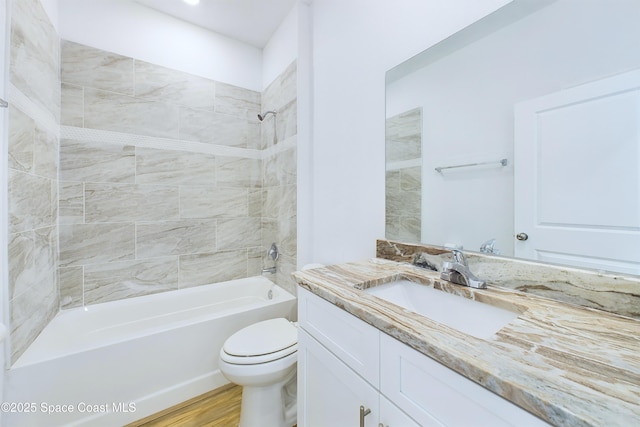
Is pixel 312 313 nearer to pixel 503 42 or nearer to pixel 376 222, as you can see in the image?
pixel 376 222

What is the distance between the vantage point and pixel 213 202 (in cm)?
229

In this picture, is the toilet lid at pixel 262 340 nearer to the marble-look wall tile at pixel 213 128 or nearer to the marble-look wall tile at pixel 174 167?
the marble-look wall tile at pixel 174 167

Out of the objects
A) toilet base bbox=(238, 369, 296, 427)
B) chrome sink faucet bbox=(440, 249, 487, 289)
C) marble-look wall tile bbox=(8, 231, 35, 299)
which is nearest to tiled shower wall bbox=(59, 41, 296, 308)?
marble-look wall tile bbox=(8, 231, 35, 299)

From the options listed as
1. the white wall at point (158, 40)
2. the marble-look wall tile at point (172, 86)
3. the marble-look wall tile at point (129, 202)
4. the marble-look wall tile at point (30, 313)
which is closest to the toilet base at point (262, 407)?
the marble-look wall tile at point (30, 313)

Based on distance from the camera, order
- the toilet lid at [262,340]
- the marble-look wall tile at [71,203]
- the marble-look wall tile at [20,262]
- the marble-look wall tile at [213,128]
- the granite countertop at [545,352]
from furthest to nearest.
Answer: the marble-look wall tile at [213,128] → the marble-look wall tile at [71,203] → the toilet lid at [262,340] → the marble-look wall tile at [20,262] → the granite countertop at [545,352]

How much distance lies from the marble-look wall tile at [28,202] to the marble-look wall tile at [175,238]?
53 centimetres

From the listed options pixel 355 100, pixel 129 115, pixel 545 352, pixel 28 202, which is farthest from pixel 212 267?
pixel 545 352

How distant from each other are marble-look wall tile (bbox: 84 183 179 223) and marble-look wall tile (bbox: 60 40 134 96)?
718 mm

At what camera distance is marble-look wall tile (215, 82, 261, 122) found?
2.32 meters

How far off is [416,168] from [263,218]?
167cm

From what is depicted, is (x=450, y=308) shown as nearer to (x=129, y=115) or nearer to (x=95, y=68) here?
(x=129, y=115)

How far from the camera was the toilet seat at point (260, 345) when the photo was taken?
1.26 metres

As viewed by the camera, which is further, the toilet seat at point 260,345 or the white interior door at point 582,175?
the toilet seat at point 260,345

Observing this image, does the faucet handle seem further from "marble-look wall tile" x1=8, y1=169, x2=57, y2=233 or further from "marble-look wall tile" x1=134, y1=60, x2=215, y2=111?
"marble-look wall tile" x1=134, y1=60, x2=215, y2=111
